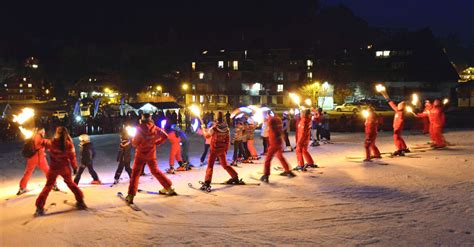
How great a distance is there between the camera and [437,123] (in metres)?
15.6

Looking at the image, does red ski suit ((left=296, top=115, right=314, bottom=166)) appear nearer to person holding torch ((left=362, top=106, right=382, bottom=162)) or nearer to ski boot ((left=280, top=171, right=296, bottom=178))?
ski boot ((left=280, top=171, right=296, bottom=178))

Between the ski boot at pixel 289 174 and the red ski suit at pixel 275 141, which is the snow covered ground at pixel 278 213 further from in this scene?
the red ski suit at pixel 275 141

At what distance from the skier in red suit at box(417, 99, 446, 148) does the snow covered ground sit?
388cm

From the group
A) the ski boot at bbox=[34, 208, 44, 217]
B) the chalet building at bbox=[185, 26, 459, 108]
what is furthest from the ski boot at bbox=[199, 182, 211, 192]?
the chalet building at bbox=[185, 26, 459, 108]

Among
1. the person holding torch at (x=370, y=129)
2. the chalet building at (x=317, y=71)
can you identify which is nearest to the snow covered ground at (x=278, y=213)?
the person holding torch at (x=370, y=129)

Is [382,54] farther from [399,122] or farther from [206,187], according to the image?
[206,187]

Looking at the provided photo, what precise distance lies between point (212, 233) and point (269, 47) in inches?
2623

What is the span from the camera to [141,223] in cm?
704

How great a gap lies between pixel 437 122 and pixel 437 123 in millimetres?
49

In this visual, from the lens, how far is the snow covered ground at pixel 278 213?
20.4ft

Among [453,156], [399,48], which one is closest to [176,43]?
[399,48]

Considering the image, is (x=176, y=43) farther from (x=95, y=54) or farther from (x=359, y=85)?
(x=359, y=85)

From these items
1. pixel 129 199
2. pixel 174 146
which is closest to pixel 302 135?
pixel 174 146

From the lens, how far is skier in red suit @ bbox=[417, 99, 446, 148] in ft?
50.7
